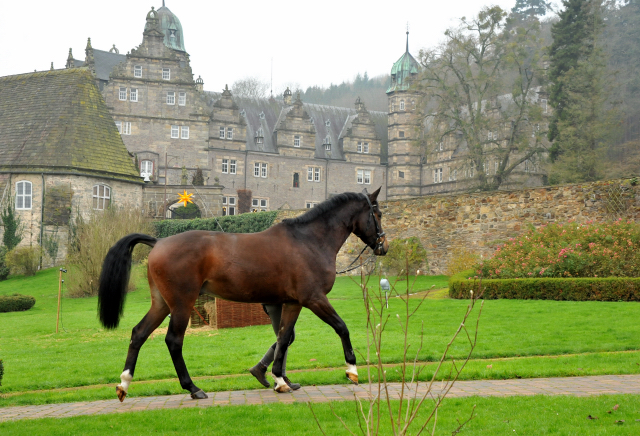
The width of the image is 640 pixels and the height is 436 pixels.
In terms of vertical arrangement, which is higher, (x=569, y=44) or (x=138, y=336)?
(x=569, y=44)

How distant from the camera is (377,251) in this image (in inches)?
309

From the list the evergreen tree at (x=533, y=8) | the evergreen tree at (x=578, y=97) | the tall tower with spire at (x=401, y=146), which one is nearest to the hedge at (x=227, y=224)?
the evergreen tree at (x=578, y=97)

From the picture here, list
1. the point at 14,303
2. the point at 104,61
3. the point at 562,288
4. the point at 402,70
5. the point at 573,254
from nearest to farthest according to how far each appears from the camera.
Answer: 1. the point at 562,288
2. the point at 573,254
3. the point at 14,303
4. the point at 104,61
5. the point at 402,70

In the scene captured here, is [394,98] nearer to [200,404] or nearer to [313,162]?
[313,162]

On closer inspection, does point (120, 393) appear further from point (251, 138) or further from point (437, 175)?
point (437, 175)

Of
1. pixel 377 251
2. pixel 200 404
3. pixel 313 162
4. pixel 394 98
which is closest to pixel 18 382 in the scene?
pixel 200 404

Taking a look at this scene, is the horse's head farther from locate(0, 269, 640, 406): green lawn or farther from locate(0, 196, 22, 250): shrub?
locate(0, 196, 22, 250): shrub

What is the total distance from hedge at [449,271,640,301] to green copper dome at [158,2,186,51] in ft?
189

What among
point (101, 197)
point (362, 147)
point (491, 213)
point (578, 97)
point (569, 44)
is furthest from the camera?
point (362, 147)

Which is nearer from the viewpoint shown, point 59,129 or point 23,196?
point 23,196

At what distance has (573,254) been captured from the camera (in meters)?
16.4

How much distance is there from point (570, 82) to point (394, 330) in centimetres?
3309

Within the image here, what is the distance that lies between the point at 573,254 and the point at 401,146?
5163cm

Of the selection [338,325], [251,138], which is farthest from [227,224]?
[338,325]
